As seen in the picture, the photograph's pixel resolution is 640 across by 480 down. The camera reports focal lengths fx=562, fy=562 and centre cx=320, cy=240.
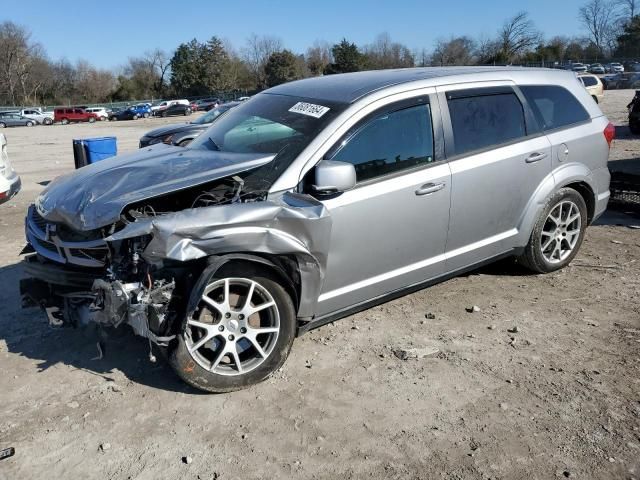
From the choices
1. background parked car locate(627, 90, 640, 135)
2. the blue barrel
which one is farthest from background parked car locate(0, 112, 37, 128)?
background parked car locate(627, 90, 640, 135)

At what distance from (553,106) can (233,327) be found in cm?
352

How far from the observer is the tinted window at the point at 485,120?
4340 millimetres

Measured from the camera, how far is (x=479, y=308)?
4637 millimetres

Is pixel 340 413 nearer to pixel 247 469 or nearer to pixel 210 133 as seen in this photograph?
pixel 247 469

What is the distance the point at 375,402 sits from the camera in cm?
338

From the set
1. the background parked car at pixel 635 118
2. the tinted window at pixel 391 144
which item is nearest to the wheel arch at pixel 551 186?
the tinted window at pixel 391 144

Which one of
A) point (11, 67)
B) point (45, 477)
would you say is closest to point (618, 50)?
point (11, 67)

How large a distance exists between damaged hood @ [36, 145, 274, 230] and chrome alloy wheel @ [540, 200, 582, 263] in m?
2.75

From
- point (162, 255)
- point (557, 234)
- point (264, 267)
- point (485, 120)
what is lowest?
point (557, 234)

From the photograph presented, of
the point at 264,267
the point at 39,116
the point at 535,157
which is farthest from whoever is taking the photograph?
the point at 39,116

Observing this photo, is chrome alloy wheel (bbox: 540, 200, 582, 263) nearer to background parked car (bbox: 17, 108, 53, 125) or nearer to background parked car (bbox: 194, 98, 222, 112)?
background parked car (bbox: 17, 108, 53, 125)

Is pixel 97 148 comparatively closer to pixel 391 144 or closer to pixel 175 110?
pixel 391 144

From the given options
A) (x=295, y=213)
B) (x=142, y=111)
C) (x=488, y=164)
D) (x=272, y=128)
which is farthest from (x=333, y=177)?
(x=142, y=111)

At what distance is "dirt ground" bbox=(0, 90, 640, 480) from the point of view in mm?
2873
